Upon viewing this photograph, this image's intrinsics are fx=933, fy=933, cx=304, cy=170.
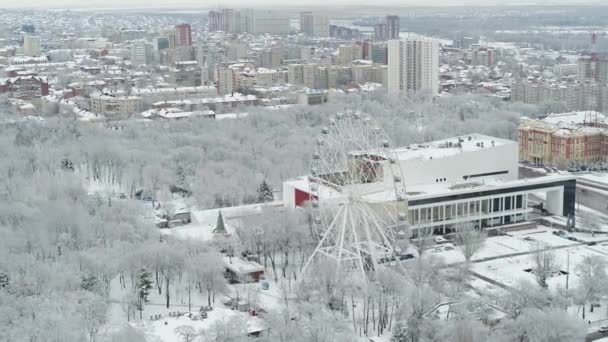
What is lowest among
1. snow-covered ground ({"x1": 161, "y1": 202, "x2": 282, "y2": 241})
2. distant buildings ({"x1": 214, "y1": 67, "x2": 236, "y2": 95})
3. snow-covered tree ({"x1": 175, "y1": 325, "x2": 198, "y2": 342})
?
distant buildings ({"x1": 214, "y1": 67, "x2": 236, "y2": 95})

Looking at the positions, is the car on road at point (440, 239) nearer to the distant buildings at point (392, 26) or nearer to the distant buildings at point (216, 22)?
the distant buildings at point (392, 26)

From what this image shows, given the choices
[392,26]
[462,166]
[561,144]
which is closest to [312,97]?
[561,144]

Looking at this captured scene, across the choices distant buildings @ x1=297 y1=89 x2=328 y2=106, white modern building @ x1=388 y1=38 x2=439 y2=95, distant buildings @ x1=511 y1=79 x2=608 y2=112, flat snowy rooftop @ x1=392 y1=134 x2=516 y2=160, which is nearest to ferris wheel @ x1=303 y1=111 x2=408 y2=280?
flat snowy rooftop @ x1=392 y1=134 x2=516 y2=160

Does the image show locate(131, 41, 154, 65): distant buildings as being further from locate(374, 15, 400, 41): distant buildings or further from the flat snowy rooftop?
the flat snowy rooftop

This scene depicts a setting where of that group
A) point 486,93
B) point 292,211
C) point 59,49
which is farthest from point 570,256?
point 59,49

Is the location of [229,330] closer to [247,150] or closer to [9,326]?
[9,326]

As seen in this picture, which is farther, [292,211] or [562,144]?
[562,144]

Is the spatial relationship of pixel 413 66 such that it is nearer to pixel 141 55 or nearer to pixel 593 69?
pixel 593 69
